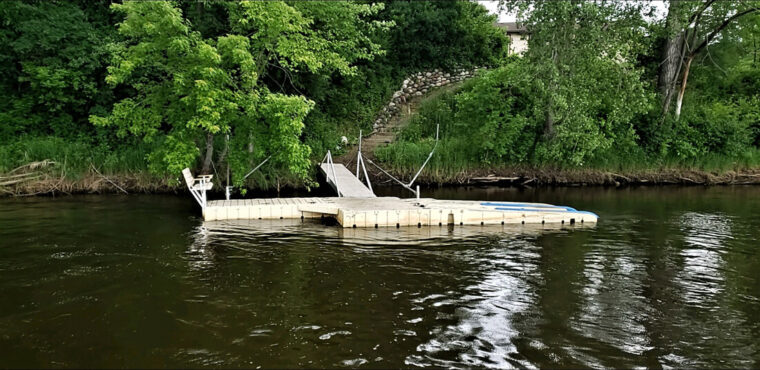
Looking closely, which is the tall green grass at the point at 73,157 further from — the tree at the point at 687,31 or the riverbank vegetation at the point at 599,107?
the tree at the point at 687,31

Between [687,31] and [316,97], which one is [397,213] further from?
[687,31]

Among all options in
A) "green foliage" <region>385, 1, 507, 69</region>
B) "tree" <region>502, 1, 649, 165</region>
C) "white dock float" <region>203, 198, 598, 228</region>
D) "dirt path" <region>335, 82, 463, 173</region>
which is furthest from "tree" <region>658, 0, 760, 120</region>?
"white dock float" <region>203, 198, 598, 228</region>

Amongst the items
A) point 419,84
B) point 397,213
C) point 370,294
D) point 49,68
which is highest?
point 419,84

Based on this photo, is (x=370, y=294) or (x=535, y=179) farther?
(x=535, y=179)

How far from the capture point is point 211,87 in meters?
12.6

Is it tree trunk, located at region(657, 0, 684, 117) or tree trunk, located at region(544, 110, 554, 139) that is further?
tree trunk, located at region(657, 0, 684, 117)

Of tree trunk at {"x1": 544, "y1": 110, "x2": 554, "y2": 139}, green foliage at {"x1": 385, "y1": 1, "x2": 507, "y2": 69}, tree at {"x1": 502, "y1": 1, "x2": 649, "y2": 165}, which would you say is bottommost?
tree trunk at {"x1": 544, "y1": 110, "x2": 554, "y2": 139}

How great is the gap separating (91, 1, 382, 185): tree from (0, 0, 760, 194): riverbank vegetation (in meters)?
0.05

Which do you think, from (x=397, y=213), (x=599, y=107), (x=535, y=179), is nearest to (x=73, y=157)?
(x=397, y=213)

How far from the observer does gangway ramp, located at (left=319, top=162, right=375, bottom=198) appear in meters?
14.2

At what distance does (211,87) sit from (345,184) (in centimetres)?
467

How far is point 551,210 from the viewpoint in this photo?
1269 centimetres

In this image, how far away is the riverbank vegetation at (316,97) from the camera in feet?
43.4

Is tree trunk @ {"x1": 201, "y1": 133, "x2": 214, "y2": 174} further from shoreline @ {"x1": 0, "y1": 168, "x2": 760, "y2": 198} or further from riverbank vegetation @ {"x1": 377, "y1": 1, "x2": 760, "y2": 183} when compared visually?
riverbank vegetation @ {"x1": 377, "y1": 1, "x2": 760, "y2": 183}
